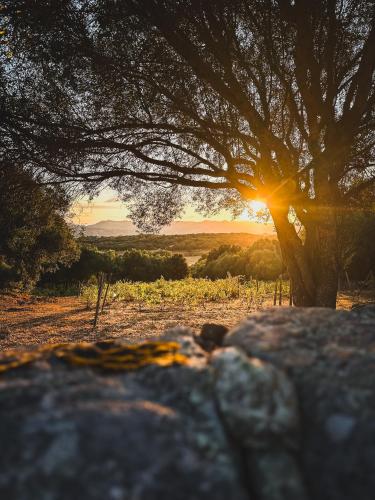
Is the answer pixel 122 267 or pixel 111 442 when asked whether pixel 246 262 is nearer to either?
pixel 122 267

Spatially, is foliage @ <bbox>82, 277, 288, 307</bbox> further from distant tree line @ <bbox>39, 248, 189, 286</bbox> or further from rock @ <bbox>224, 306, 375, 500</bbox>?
rock @ <bbox>224, 306, 375, 500</bbox>

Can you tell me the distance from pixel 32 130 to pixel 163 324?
29.8 ft

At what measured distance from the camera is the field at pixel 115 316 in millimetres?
13476

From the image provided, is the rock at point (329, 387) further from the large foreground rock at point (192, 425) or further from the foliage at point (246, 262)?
the foliage at point (246, 262)

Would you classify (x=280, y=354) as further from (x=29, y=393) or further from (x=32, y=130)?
(x=32, y=130)

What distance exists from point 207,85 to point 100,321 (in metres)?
11.2

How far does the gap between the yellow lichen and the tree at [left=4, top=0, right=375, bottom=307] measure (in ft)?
20.3

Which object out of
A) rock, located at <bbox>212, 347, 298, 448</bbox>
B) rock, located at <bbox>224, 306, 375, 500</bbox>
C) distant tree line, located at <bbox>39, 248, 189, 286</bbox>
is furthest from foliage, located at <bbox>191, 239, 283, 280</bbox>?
rock, located at <bbox>212, 347, 298, 448</bbox>

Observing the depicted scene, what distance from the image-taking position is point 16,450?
1230 mm

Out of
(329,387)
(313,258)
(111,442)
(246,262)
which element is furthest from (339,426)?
(246,262)

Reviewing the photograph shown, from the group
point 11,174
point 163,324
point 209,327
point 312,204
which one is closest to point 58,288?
point 163,324

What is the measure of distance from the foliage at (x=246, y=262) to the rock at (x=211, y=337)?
95.3 feet

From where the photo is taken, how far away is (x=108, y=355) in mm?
1904

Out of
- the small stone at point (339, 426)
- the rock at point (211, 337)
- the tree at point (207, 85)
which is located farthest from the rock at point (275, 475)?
the tree at point (207, 85)
